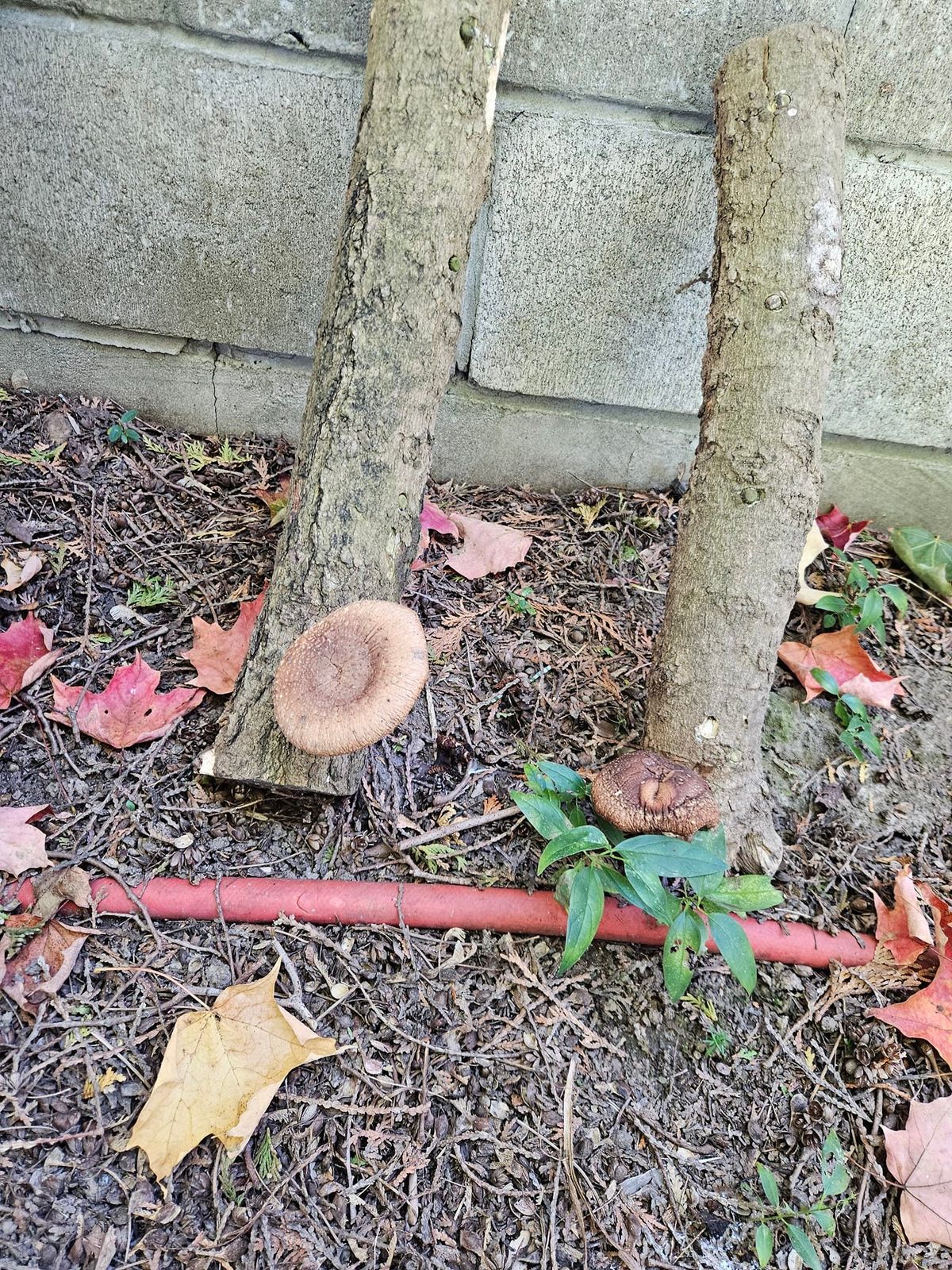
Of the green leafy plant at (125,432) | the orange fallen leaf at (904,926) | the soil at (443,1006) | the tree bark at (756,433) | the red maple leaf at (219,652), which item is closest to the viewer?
the soil at (443,1006)

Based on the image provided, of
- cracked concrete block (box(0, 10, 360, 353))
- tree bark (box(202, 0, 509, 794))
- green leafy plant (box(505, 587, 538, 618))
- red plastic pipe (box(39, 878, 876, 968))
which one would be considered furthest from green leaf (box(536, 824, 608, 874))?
cracked concrete block (box(0, 10, 360, 353))

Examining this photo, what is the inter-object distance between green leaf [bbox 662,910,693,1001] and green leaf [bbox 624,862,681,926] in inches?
0.9

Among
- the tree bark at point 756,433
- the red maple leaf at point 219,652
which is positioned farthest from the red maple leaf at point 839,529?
the red maple leaf at point 219,652

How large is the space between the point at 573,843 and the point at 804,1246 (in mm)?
812

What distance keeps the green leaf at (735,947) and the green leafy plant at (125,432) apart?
2393 millimetres

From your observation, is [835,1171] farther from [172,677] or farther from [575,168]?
[575,168]

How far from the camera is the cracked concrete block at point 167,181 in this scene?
2326 millimetres

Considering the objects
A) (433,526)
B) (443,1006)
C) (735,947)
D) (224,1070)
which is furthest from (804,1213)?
(433,526)

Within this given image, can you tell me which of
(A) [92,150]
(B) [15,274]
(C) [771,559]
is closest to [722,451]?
(C) [771,559]

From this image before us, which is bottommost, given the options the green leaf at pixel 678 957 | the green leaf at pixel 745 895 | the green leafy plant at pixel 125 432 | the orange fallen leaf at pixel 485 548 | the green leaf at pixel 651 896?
the green leaf at pixel 678 957

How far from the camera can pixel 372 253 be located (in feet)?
6.41

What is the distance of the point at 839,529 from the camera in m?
3.00

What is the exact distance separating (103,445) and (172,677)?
1.08 meters

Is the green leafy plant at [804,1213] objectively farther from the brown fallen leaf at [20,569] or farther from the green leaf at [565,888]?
the brown fallen leaf at [20,569]
